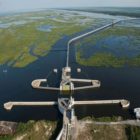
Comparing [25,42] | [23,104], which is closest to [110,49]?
[25,42]

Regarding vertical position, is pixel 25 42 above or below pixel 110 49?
below

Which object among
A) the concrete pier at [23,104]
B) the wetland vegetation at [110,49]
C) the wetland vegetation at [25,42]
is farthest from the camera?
the wetland vegetation at [25,42]

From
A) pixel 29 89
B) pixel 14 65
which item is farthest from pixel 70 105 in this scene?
pixel 14 65

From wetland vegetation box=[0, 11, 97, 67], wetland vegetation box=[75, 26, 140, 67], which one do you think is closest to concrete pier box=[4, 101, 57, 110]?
wetland vegetation box=[75, 26, 140, 67]

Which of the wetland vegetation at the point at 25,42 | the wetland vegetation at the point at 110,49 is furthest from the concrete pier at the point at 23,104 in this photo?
the wetland vegetation at the point at 25,42

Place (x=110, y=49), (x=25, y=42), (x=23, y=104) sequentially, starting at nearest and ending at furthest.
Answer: (x=23, y=104) < (x=110, y=49) < (x=25, y=42)

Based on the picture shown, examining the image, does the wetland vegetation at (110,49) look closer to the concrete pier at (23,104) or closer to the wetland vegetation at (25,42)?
the wetland vegetation at (25,42)

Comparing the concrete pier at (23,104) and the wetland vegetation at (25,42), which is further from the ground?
the concrete pier at (23,104)

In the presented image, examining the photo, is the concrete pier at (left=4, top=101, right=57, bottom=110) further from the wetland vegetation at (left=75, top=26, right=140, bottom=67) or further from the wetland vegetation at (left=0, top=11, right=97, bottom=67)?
the wetland vegetation at (left=0, top=11, right=97, bottom=67)

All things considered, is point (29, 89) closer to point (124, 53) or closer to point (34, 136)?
point (34, 136)

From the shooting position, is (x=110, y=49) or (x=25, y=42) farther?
(x=25, y=42)

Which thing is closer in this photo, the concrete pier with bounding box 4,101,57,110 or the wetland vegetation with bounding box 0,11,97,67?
the concrete pier with bounding box 4,101,57,110

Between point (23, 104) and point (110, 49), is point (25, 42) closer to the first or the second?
point (110, 49)
